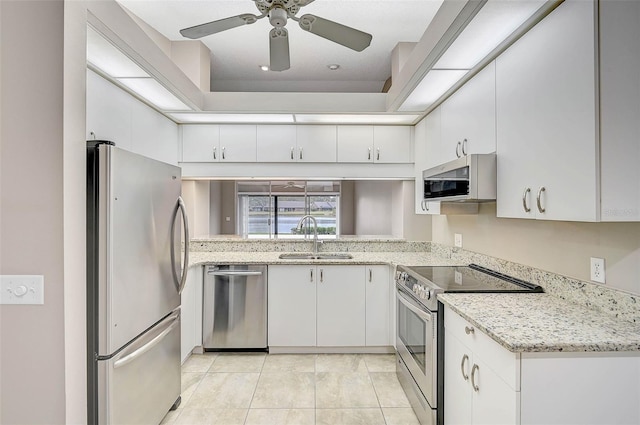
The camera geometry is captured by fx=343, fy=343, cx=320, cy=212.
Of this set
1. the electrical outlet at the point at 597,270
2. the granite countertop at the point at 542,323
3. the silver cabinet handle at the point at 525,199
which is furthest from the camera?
the silver cabinet handle at the point at 525,199

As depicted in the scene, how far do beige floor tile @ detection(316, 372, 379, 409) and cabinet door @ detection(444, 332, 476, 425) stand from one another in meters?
0.71

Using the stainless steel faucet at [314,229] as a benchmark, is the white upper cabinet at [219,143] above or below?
above

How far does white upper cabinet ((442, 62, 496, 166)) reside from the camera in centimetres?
202

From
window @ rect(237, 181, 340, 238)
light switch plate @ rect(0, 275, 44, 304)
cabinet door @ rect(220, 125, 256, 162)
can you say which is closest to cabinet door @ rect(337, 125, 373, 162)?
window @ rect(237, 181, 340, 238)

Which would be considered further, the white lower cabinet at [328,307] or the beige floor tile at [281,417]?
the white lower cabinet at [328,307]

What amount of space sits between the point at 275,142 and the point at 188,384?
2296 millimetres

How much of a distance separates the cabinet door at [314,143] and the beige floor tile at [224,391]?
2.08 meters

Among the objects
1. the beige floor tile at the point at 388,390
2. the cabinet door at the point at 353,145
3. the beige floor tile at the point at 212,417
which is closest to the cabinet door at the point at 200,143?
the cabinet door at the point at 353,145

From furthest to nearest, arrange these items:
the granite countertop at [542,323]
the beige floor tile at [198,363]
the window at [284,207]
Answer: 1. the window at [284,207]
2. the beige floor tile at [198,363]
3. the granite countertop at [542,323]

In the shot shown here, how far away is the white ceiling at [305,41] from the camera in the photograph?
2486mm

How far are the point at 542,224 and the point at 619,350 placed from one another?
879 mm

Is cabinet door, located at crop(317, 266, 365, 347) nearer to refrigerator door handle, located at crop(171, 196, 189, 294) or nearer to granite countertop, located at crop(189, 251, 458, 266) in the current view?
granite countertop, located at crop(189, 251, 458, 266)

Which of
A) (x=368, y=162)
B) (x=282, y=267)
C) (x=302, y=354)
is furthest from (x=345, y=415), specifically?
(x=368, y=162)

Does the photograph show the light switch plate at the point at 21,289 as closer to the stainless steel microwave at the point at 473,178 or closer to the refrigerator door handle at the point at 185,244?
the refrigerator door handle at the point at 185,244
